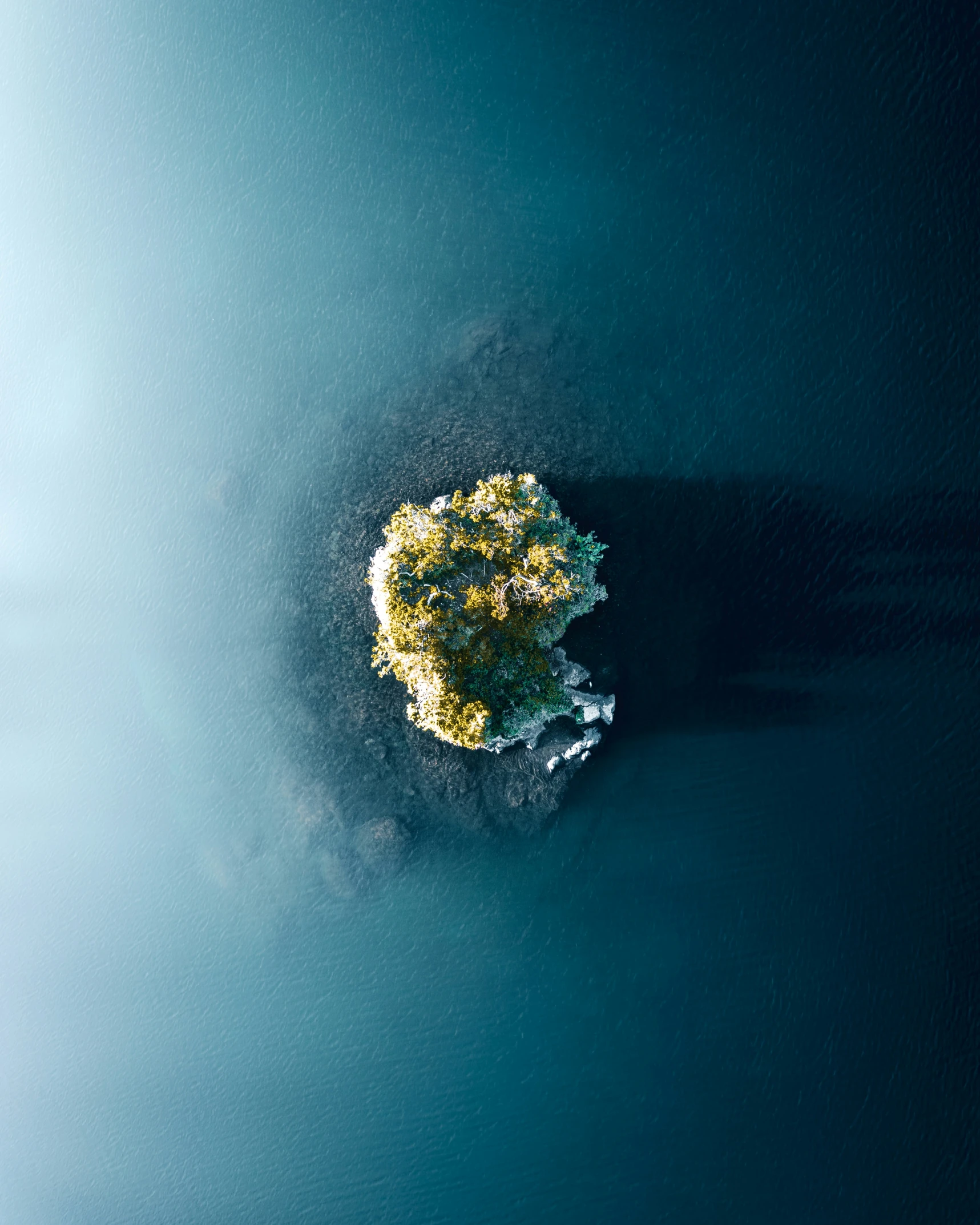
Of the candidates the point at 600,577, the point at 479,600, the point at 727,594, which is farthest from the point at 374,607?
the point at 727,594

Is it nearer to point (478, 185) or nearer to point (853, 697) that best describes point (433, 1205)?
point (853, 697)

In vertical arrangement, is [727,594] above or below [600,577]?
below

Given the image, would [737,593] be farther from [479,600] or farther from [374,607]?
[374,607]

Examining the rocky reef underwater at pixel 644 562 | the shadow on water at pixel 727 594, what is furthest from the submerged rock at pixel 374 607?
the shadow on water at pixel 727 594

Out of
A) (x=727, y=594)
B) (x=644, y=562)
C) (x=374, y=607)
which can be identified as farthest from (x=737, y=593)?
(x=374, y=607)

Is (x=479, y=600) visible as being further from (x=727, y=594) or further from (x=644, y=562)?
(x=727, y=594)

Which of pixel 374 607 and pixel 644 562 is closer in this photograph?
pixel 644 562

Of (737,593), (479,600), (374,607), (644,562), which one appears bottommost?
(737,593)
